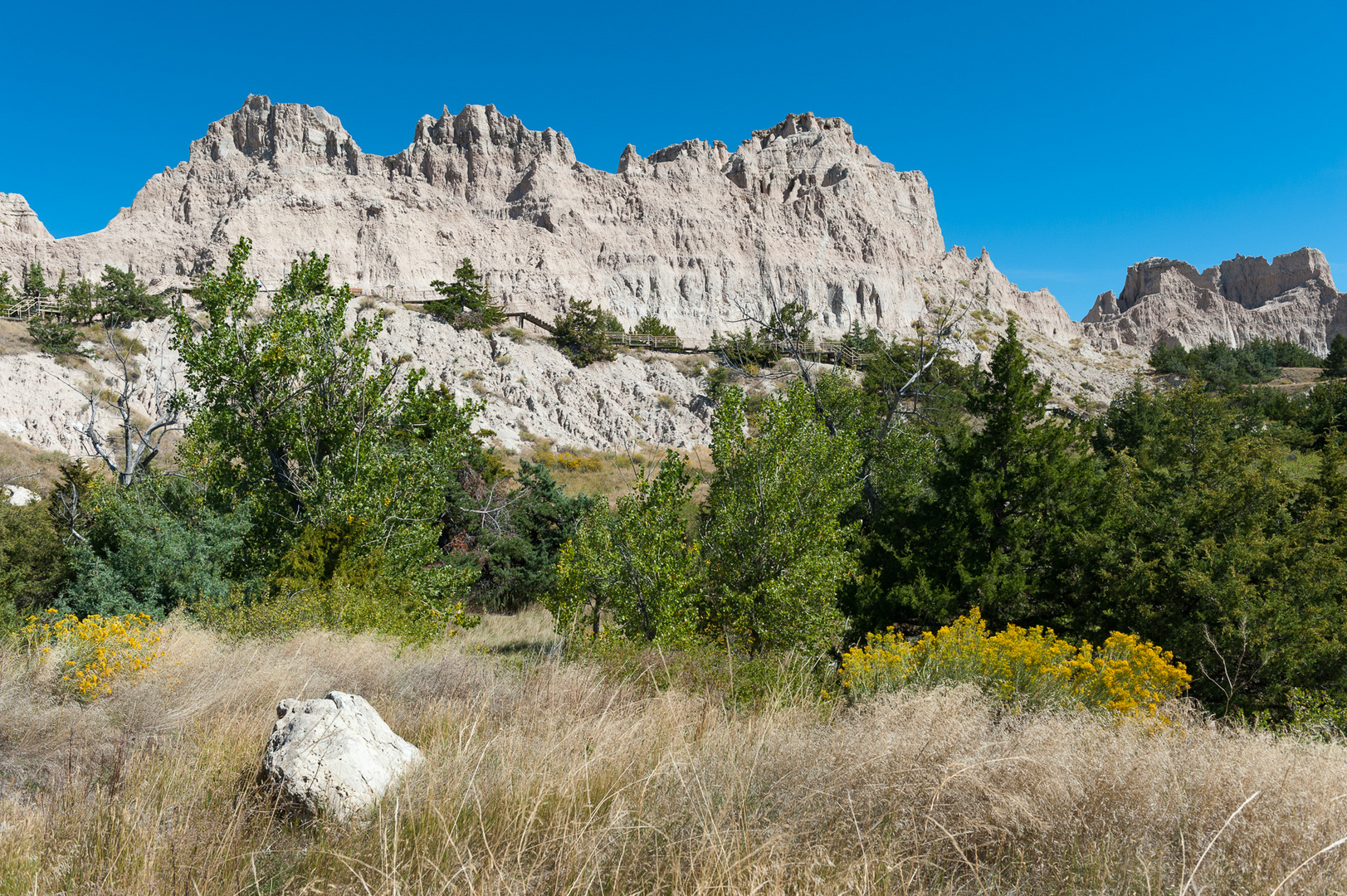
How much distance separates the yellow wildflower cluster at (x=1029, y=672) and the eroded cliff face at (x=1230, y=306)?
9539cm

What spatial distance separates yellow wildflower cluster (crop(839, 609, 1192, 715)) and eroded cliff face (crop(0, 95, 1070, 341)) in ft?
182

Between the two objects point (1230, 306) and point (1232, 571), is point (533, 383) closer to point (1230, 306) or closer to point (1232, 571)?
point (1232, 571)

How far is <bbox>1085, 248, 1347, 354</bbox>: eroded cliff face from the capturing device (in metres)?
89.0

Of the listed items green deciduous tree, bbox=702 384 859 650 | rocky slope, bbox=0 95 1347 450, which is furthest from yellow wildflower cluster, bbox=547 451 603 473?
green deciduous tree, bbox=702 384 859 650

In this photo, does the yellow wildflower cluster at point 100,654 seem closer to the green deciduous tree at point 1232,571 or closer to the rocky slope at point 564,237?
the green deciduous tree at point 1232,571

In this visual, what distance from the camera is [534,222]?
64188 millimetres

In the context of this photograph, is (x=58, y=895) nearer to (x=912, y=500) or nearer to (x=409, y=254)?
(x=912, y=500)

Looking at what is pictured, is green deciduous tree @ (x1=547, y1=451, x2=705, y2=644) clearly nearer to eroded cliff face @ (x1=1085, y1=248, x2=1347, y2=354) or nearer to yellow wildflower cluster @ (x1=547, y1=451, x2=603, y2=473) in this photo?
yellow wildflower cluster @ (x1=547, y1=451, x2=603, y2=473)

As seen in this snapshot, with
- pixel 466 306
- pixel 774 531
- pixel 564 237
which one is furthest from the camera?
pixel 564 237

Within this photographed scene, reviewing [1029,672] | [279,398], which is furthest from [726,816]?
[279,398]

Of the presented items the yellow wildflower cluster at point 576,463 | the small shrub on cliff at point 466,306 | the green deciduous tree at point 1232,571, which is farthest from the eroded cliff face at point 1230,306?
the green deciduous tree at point 1232,571

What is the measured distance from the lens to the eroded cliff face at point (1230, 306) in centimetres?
8900

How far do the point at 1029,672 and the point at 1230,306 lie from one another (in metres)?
116

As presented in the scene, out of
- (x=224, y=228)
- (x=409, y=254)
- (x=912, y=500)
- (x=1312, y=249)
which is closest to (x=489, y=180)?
(x=409, y=254)
